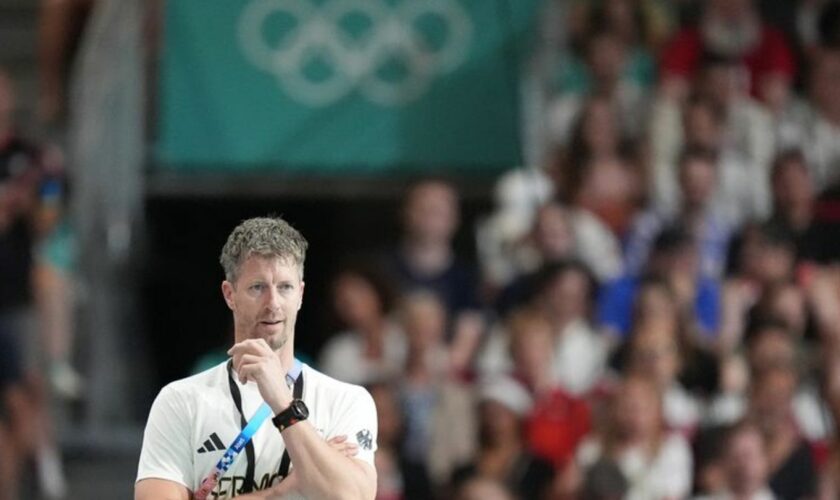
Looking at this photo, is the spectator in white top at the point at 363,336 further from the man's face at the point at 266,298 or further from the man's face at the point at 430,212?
the man's face at the point at 266,298

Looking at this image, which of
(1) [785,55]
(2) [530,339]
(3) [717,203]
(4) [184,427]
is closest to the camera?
(4) [184,427]

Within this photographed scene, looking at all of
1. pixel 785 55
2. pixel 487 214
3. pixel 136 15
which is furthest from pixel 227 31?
pixel 785 55

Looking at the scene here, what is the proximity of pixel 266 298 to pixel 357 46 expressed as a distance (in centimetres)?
818

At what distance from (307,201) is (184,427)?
332 inches

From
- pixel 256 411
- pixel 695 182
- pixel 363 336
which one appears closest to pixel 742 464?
pixel 695 182

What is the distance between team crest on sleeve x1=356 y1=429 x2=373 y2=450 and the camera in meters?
5.79

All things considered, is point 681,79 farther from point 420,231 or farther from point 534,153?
point 420,231

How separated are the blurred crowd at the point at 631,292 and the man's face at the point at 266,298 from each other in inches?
216

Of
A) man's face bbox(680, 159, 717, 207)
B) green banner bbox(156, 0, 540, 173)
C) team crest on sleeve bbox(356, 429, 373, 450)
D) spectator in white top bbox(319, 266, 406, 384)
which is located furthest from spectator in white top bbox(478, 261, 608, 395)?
team crest on sleeve bbox(356, 429, 373, 450)

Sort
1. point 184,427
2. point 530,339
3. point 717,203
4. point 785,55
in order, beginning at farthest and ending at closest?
point 785,55
point 717,203
point 530,339
point 184,427

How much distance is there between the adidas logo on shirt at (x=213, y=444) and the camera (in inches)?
223

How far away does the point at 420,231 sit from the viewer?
39.8ft

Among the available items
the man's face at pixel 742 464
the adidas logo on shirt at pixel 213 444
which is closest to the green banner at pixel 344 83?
the man's face at pixel 742 464

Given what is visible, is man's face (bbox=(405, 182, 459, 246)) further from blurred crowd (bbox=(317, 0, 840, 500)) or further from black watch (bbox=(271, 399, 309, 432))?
black watch (bbox=(271, 399, 309, 432))
